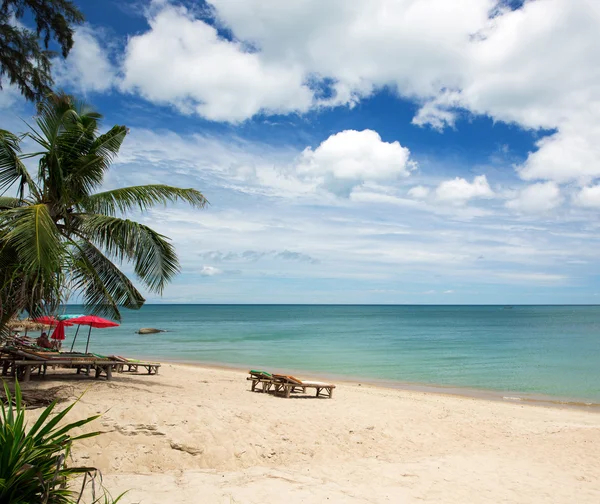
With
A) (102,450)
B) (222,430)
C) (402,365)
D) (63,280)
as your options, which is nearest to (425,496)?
(222,430)

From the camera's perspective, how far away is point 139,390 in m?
10.6

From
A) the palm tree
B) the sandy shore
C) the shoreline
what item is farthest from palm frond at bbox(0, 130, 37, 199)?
the shoreline

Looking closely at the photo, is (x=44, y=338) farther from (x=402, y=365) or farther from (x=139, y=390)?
(x=402, y=365)

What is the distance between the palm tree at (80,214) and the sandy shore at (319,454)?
2098 millimetres

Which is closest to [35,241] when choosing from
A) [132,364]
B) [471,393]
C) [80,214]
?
[80,214]

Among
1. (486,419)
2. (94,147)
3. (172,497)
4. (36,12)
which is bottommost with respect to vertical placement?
(172,497)

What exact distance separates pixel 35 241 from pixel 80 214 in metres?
2.72

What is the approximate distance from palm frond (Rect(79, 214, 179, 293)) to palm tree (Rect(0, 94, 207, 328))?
0.02 metres

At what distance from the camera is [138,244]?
984 cm

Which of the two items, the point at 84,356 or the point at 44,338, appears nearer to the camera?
the point at 84,356

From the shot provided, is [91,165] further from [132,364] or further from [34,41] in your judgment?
[132,364]

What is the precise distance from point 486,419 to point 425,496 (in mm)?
6471

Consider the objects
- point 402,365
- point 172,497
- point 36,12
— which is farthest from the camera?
point 402,365

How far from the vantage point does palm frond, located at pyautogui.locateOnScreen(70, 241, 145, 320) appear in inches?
402
